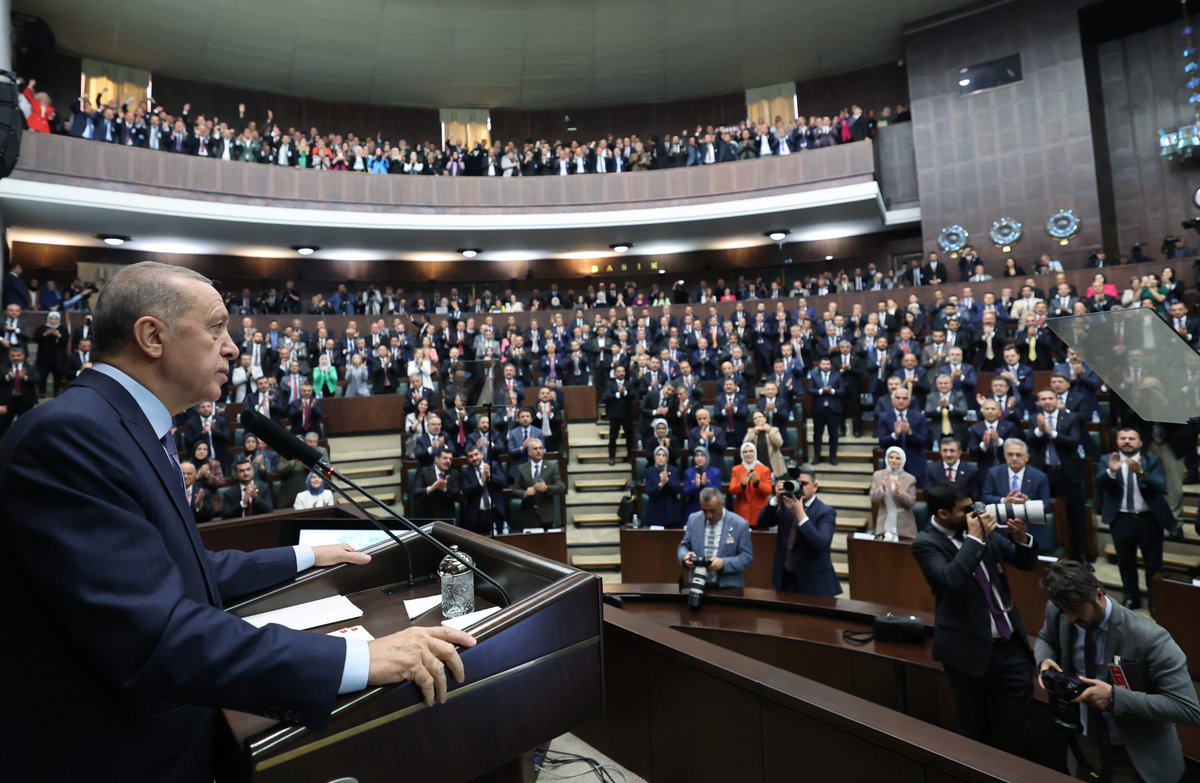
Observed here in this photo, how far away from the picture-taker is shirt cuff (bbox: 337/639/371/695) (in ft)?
2.71

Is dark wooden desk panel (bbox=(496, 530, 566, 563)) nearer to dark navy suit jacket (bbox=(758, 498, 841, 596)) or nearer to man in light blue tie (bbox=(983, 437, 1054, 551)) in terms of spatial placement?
dark navy suit jacket (bbox=(758, 498, 841, 596))

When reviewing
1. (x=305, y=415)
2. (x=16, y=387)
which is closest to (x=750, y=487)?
(x=305, y=415)

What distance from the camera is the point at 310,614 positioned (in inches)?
49.3

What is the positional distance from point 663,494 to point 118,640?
5533 millimetres

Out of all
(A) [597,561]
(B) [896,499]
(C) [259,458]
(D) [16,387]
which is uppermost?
(D) [16,387]

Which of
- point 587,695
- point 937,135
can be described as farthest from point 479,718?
point 937,135

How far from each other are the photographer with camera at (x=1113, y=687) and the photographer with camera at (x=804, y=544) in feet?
5.23

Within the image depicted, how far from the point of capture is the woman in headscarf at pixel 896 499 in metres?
5.00

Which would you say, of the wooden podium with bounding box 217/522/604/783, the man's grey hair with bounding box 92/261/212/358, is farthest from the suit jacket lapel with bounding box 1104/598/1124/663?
the man's grey hair with bounding box 92/261/212/358

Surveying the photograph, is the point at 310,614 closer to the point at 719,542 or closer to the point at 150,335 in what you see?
the point at 150,335

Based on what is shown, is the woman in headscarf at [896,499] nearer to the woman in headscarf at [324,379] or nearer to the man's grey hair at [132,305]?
the man's grey hair at [132,305]

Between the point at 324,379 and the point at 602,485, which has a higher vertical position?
the point at 324,379

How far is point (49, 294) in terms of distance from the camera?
10.1 meters

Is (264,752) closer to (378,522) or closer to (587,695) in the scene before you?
(587,695)
